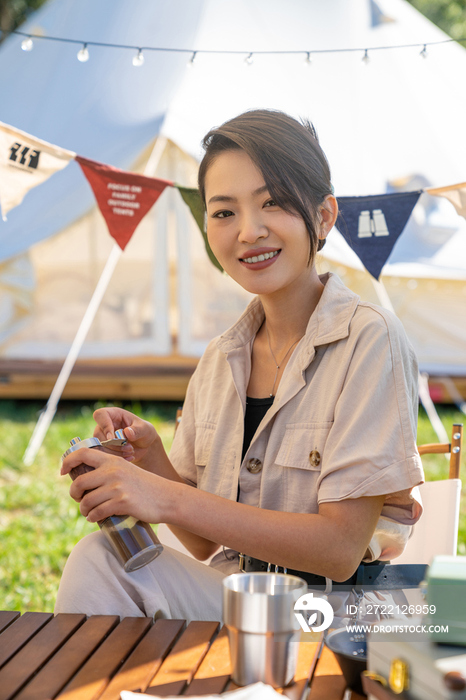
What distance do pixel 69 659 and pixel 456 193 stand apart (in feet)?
5.29

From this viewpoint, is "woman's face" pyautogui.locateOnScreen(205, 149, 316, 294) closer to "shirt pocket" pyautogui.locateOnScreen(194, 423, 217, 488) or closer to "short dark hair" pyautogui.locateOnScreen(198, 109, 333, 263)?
"short dark hair" pyautogui.locateOnScreen(198, 109, 333, 263)

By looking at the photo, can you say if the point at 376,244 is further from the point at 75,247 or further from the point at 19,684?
the point at 75,247

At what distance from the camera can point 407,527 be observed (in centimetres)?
122

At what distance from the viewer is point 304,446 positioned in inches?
46.5

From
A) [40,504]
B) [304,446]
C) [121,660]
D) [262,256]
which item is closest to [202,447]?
[304,446]

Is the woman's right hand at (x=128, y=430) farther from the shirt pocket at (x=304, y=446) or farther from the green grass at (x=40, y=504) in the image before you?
the green grass at (x=40, y=504)

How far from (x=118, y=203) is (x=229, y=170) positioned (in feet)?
3.60

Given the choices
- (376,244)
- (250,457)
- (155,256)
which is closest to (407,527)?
(250,457)

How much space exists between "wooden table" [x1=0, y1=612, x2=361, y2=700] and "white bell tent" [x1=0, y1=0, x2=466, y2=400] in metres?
2.83

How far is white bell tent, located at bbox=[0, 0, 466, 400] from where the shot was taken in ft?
11.8

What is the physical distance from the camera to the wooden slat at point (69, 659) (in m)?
0.75

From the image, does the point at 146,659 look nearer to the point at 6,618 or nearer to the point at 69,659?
the point at 69,659

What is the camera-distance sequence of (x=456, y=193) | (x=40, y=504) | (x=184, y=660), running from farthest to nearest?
(x=40, y=504) < (x=456, y=193) < (x=184, y=660)

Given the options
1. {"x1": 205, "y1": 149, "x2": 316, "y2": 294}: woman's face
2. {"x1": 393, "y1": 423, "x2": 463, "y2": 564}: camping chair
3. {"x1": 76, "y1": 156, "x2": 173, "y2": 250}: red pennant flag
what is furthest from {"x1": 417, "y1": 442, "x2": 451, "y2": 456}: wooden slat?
{"x1": 76, "y1": 156, "x2": 173, "y2": 250}: red pennant flag
